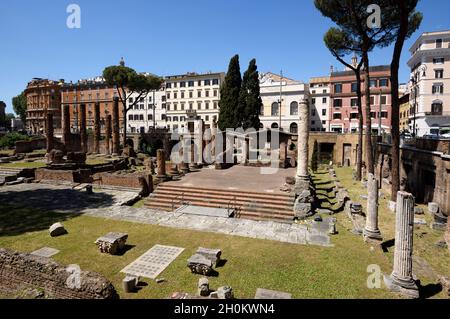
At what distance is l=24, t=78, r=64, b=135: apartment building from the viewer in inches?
2921

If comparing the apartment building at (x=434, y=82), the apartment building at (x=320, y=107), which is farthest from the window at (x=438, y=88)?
the apartment building at (x=320, y=107)

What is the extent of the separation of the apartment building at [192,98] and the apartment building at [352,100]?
2242 cm

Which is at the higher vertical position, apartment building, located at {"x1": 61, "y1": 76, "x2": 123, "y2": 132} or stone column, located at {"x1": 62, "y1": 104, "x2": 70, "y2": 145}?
apartment building, located at {"x1": 61, "y1": 76, "x2": 123, "y2": 132}

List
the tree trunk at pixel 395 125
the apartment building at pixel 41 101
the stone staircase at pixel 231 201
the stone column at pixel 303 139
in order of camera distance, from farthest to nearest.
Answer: the apartment building at pixel 41 101 → the stone column at pixel 303 139 → the stone staircase at pixel 231 201 → the tree trunk at pixel 395 125

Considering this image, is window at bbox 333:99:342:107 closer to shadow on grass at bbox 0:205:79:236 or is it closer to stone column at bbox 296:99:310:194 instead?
stone column at bbox 296:99:310:194

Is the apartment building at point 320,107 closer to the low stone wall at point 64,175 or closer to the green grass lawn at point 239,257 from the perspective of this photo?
the green grass lawn at point 239,257

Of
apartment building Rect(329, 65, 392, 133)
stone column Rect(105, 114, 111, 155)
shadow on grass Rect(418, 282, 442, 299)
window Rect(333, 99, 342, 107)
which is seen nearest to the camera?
shadow on grass Rect(418, 282, 442, 299)

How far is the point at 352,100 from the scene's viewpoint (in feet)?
165

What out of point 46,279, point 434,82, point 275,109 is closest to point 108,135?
point 275,109

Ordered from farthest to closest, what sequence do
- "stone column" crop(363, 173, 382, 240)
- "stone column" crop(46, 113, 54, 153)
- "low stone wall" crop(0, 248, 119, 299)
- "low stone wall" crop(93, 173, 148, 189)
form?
"stone column" crop(46, 113, 54, 153)
"low stone wall" crop(93, 173, 148, 189)
"stone column" crop(363, 173, 382, 240)
"low stone wall" crop(0, 248, 119, 299)

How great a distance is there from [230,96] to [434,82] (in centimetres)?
2898

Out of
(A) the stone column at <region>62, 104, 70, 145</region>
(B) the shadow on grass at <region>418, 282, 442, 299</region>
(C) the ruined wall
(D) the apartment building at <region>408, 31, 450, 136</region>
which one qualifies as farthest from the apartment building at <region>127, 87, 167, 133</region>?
(B) the shadow on grass at <region>418, 282, 442, 299</region>

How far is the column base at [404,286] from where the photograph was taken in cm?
785

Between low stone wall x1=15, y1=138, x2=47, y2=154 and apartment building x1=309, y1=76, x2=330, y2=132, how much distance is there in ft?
159
